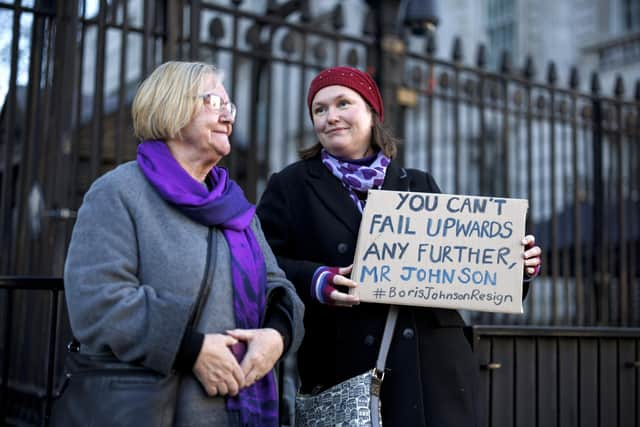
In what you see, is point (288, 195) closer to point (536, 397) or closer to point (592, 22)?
point (536, 397)

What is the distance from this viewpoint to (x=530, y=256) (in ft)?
10.1

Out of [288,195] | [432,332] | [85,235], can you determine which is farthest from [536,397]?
[85,235]

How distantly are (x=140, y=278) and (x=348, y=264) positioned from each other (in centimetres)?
100

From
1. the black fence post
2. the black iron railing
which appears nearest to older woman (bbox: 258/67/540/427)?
the black iron railing

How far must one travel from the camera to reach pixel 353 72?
10.8ft

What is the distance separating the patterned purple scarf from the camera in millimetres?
3238

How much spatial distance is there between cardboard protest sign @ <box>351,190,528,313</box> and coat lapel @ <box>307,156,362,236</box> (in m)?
0.17

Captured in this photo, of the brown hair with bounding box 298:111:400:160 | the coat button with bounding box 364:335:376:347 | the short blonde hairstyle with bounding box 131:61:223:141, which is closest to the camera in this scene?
the short blonde hairstyle with bounding box 131:61:223:141

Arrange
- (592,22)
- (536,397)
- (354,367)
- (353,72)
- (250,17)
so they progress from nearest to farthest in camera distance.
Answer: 1. (354,367)
2. (353,72)
3. (536,397)
4. (250,17)
5. (592,22)

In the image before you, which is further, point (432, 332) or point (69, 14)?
point (69, 14)

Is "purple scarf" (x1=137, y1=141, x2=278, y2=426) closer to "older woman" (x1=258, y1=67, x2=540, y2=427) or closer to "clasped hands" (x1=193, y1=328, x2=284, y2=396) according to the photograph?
"clasped hands" (x1=193, y1=328, x2=284, y2=396)

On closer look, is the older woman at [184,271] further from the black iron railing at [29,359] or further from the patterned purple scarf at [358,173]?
the black iron railing at [29,359]

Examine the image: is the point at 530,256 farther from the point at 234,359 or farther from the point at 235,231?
the point at 234,359

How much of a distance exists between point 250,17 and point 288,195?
3595mm
